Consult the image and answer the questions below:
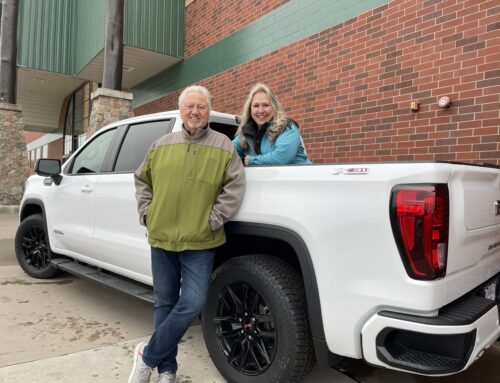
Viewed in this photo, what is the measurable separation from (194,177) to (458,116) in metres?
3.26

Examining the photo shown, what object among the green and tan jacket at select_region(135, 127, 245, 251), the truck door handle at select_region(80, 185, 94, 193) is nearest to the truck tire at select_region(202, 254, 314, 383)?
the green and tan jacket at select_region(135, 127, 245, 251)

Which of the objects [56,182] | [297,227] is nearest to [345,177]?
[297,227]

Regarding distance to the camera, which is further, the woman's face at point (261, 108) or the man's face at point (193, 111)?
the woman's face at point (261, 108)

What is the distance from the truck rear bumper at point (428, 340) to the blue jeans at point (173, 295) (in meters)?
0.96

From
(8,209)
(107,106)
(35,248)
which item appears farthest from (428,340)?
(8,209)

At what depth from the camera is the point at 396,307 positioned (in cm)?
191

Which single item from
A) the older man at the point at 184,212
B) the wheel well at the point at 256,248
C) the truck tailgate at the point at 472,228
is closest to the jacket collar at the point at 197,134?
the older man at the point at 184,212

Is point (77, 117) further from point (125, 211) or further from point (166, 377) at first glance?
point (166, 377)

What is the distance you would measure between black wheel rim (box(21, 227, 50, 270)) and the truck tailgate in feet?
14.2

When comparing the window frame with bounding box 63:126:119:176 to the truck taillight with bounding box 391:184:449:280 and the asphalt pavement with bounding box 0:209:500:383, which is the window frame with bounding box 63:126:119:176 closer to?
the asphalt pavement with bounding box 0:209:500:383

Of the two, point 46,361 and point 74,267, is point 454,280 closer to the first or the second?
point 46,361

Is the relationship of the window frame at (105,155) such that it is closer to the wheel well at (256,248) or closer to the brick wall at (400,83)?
the wheel well at (256,248)

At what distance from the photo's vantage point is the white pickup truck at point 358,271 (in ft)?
6.15

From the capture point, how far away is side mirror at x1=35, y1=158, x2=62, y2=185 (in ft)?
14.0
